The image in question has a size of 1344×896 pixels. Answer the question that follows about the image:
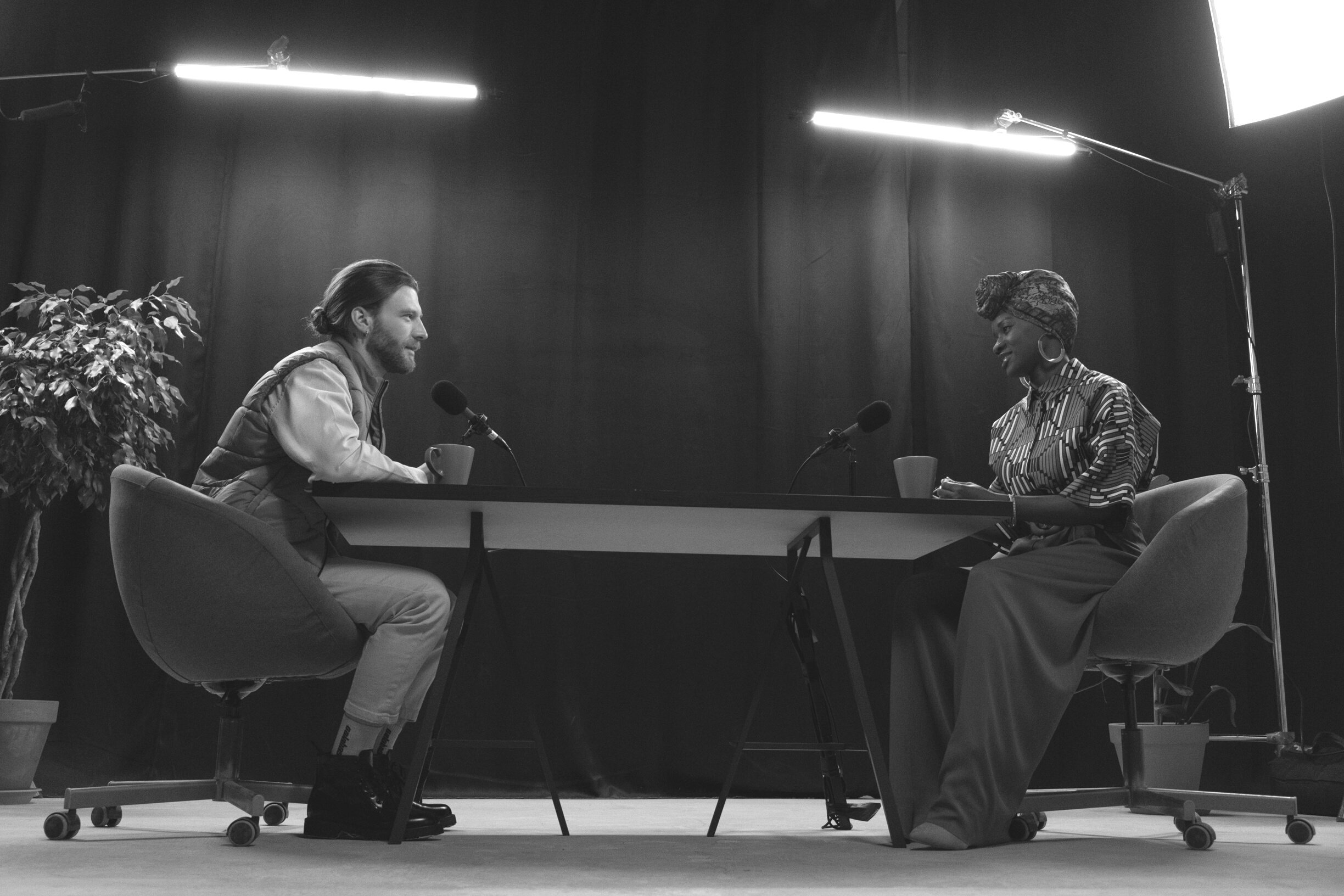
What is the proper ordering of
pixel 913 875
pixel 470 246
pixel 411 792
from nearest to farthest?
pixel 913 875 < pixel 411 792 < pixel 470 246

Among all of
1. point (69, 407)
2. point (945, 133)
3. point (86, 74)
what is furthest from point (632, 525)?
point (86, 74)

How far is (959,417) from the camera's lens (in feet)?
13.9

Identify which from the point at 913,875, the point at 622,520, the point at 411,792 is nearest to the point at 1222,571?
the point at 913,875

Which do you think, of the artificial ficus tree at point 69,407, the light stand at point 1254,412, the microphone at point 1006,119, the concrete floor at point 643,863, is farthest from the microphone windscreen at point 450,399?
the microphone at point 1006,119

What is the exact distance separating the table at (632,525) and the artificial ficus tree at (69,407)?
1.26m

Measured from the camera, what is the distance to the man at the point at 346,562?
2.12 meters

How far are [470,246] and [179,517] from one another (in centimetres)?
223

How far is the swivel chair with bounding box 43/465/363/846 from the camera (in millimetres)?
2102

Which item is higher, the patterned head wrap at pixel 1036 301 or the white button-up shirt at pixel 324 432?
the patterned head wrap at pixel 1036 301

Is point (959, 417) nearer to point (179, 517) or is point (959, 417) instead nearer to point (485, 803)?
point (485, 803)

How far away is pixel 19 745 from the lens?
3191 millimetres

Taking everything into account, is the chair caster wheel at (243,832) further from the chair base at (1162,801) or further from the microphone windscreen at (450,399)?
the chair base at (1162,801)

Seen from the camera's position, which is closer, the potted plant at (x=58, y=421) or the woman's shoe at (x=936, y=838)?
the woman's shoe at (x=936, y=838)

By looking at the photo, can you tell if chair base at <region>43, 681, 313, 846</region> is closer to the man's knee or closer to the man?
the man
